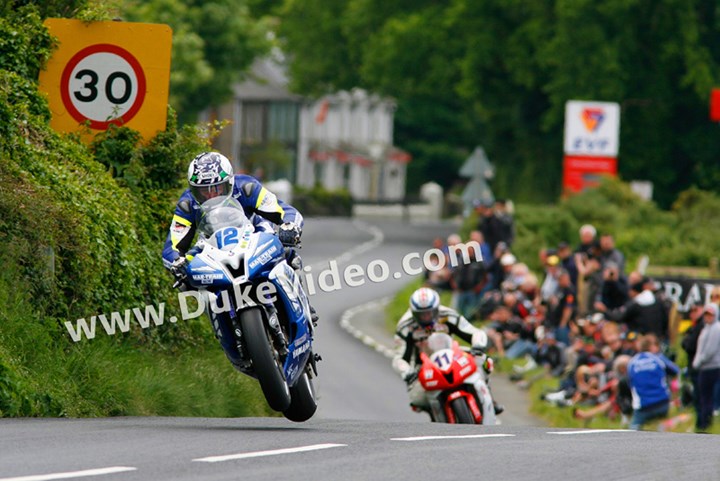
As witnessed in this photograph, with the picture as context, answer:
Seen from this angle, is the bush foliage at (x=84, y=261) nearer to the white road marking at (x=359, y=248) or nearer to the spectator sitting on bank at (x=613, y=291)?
the spectator sitting on bank at (x=613, y=291)

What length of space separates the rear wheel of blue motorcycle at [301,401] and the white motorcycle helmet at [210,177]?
1.45 metres

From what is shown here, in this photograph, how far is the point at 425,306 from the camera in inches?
580

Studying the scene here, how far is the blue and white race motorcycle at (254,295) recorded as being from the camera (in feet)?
35.8

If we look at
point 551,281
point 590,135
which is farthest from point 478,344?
point 590,135

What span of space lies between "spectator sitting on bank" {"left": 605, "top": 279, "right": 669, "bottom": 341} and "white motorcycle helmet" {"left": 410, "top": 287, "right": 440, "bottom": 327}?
23.8 ft

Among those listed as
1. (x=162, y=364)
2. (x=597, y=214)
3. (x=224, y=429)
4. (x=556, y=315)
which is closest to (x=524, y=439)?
(x=224, y=429)

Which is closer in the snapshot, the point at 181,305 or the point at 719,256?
the point at 181,305

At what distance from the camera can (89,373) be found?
40.9ft

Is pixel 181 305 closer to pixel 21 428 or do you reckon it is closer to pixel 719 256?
pixel 21 428

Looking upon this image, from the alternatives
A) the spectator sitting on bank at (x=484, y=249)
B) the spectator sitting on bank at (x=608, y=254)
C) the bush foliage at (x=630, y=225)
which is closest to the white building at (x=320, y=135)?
the bush foliage at (x=630, y=225)

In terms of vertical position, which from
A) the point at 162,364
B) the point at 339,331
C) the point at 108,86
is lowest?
the point at 339,331

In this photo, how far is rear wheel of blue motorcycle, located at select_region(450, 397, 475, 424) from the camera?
14.3m

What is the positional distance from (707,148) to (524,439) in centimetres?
4532

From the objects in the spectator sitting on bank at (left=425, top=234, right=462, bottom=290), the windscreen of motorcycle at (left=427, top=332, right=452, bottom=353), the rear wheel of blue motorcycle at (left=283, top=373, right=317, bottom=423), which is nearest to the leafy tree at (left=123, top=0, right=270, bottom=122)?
the spectator sitting on bank at (left=425, top=234, right=462, bottom=290)
